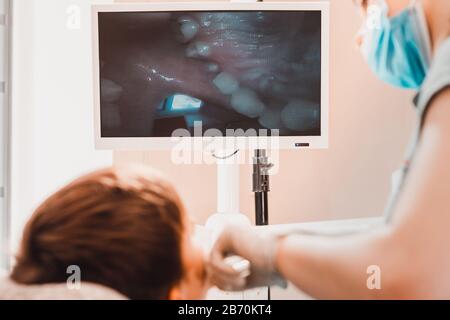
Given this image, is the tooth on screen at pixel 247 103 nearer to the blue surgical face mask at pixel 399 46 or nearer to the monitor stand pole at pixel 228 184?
the monitor stand pole at pixel 228 184

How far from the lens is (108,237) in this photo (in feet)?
3.50

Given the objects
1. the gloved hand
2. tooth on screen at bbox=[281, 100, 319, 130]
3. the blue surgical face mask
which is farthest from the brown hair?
the blue surgical face mask

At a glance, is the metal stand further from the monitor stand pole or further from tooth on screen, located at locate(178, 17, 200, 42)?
tooth on screen, located at locate(178, 17, 200, 42)

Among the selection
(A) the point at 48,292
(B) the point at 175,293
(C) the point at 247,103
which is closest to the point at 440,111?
(C) the point at 247,103

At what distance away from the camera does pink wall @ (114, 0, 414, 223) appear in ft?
3.96

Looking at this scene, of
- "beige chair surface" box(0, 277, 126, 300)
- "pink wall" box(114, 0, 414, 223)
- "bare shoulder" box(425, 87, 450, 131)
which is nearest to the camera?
"beige chair surface" box(0, 277, 126, 300)

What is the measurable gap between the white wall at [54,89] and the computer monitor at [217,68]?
6 centimetres

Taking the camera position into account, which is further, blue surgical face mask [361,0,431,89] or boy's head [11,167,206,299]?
blue surgical face mask [361,0,431,89]

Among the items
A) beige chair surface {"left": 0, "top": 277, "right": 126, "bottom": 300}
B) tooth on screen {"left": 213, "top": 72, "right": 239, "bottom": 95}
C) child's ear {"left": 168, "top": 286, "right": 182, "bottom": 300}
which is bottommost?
child's ear {"left": 168, "top": 286, "right": 182, "bottom": 300}

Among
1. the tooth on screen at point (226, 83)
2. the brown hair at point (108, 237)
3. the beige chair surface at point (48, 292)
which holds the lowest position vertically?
the beige chair surface at point (48, 292)

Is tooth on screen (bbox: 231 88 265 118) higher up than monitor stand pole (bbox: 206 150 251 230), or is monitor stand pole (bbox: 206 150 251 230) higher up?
tooth on screen (bbox: 231 88 265 118)

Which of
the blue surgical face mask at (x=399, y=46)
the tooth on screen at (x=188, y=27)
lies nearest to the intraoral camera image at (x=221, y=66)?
the tooth on screen at (x=188, y=27)

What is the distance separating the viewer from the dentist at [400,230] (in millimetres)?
1129

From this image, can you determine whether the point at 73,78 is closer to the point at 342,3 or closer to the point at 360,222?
the point at 342,3
